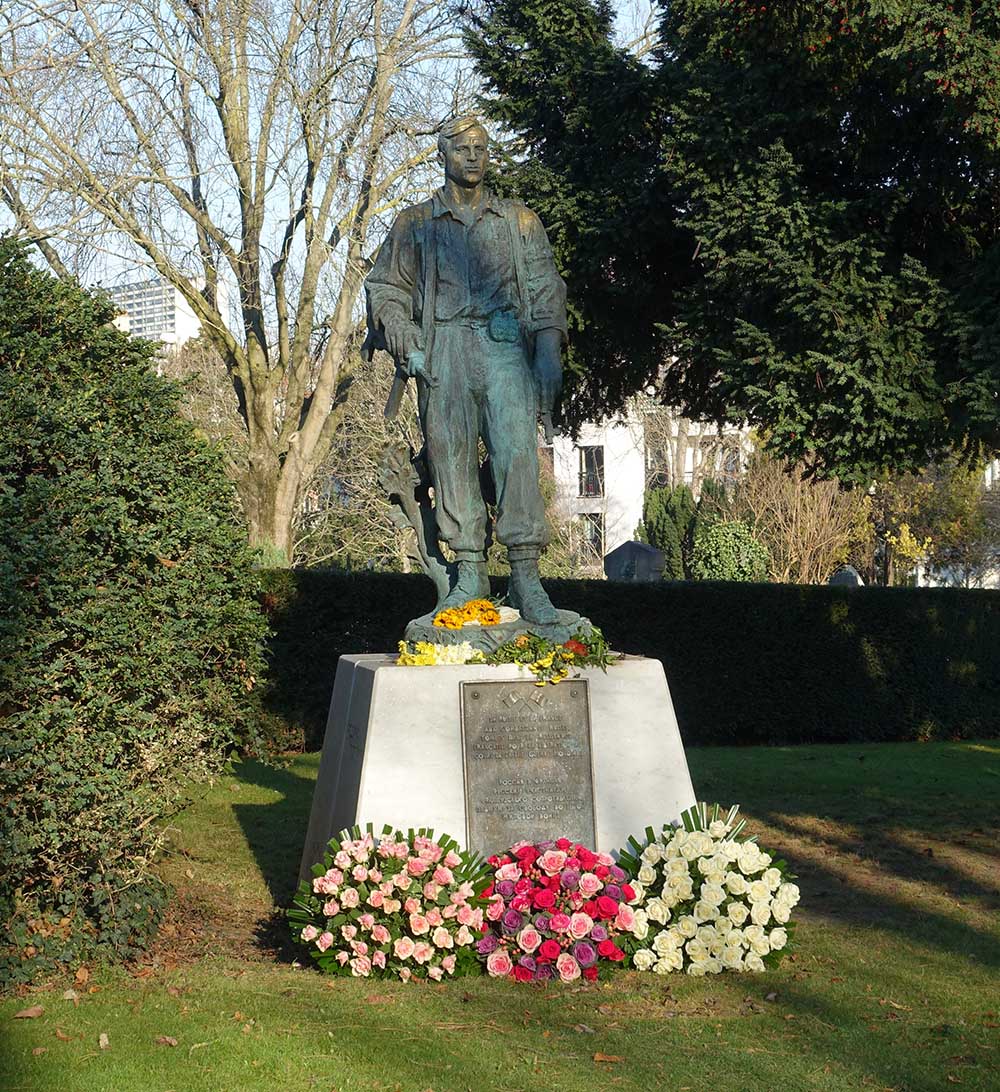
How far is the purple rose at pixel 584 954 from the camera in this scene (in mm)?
5629

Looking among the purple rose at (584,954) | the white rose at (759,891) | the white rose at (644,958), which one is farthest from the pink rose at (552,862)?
the white rose at (759,891)

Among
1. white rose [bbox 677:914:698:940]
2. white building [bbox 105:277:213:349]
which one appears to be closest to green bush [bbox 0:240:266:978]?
Answer: white rose [bbox 677:914:698:940]

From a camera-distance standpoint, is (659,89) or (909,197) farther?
(659,89)

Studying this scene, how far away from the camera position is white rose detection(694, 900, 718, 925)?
229 inches

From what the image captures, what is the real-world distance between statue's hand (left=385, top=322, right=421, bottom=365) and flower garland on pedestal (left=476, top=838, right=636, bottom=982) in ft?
8.22

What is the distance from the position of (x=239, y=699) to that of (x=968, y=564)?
1499 inches

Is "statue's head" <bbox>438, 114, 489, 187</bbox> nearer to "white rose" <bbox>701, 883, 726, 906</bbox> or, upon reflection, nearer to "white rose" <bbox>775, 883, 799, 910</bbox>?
"white rose" <bbox>701, 883, 726, 906</bbox>

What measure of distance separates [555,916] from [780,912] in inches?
38.4

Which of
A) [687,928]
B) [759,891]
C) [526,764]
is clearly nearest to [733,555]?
[526,764]

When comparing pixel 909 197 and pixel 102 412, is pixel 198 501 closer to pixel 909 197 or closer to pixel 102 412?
pixel 102 412

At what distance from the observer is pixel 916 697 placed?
1684 centimetres

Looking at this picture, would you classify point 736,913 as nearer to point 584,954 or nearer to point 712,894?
point 712,894

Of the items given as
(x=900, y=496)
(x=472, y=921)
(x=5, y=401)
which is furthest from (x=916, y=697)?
(x=900, y=496)

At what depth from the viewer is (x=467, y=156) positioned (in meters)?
6.86
